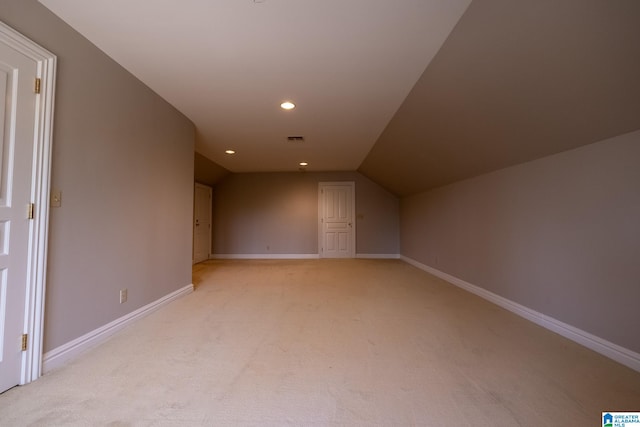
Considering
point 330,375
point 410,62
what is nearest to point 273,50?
point 410,62

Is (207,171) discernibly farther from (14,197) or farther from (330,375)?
(330,375)

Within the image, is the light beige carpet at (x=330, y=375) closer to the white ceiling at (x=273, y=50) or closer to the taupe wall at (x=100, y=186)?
the taupe wall at (x=100, y=186)

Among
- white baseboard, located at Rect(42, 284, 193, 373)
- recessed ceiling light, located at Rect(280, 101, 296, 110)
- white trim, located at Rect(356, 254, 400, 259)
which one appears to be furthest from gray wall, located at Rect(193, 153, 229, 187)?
white trim, located at Rect(356, 254, 400, 259)

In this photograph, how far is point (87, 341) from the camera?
6.64ft

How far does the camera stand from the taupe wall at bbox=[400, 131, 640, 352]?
5.97ft

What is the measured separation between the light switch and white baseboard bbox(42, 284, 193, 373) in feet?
3.10

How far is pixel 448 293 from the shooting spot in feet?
12.0

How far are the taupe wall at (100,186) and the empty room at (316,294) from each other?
17mm

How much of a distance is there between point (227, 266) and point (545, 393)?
17.9ft

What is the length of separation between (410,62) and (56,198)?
2.77 meters

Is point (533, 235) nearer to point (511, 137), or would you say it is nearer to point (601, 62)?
point (511, 137)

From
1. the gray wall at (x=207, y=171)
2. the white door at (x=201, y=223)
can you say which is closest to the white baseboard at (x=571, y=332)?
the gray wall at (x=207, y=171)

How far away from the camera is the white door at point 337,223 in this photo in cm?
702

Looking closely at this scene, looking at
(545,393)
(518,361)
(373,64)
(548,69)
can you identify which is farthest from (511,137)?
(545,393)
